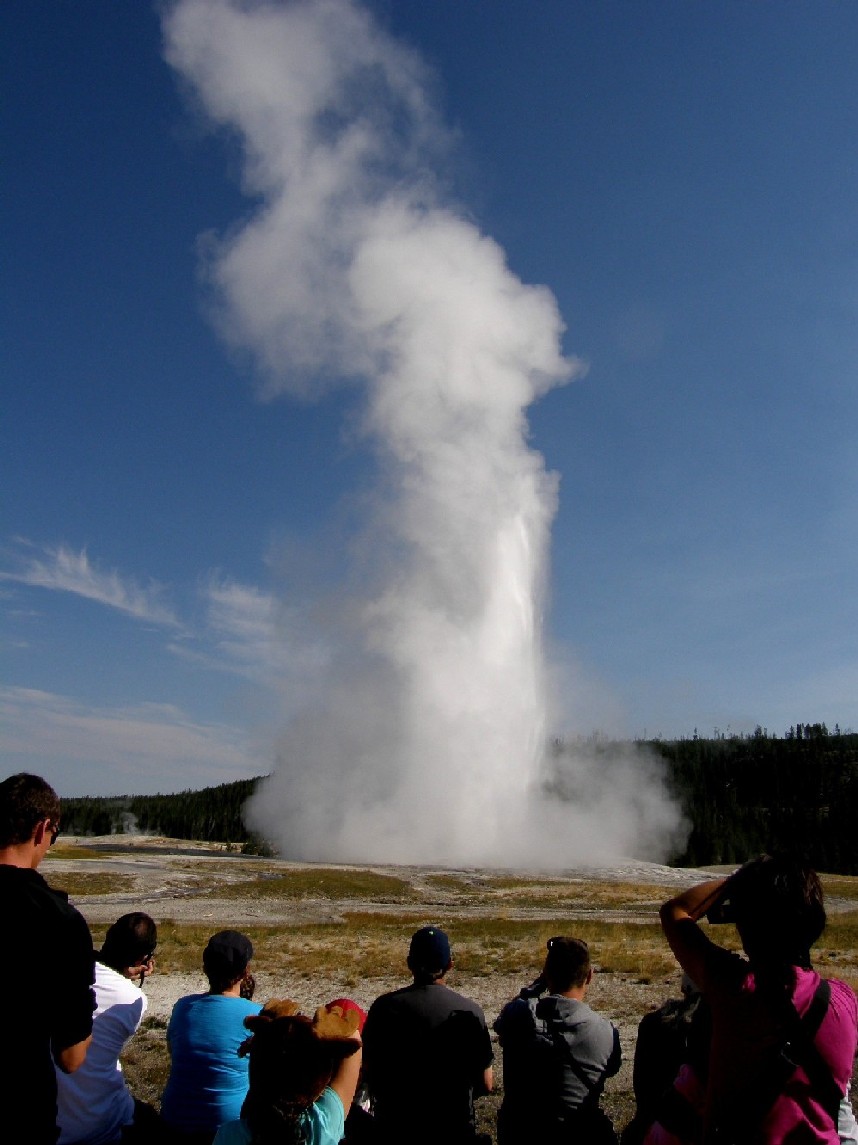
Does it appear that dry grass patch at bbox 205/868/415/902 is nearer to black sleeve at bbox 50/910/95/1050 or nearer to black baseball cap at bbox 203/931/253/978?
black baseball cap at bbox 203/931/253/978

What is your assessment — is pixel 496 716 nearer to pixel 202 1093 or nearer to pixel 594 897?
pixel 594 897

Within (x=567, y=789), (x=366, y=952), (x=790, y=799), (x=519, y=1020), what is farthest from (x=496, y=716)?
(x=790, y=799)

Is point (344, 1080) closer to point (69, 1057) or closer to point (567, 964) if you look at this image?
point (69, 1057)

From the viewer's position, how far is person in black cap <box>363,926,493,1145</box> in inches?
155

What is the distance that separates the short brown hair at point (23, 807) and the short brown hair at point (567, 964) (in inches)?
107

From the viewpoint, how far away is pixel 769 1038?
2.36 metres

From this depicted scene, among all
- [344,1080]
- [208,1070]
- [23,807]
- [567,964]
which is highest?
[23,807]

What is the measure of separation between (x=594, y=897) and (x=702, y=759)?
122 m

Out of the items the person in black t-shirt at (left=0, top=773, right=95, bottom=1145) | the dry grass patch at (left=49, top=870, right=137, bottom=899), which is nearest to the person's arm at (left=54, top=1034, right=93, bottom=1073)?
the person in black t-shirt at (left=0, top=773, right=95, bottom=1145)

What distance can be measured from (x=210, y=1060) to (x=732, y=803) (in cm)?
13745

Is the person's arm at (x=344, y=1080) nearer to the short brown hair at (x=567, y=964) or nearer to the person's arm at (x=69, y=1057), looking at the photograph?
the person's arm at (x=69, y=1057)

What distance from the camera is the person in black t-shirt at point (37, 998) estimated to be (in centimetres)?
251

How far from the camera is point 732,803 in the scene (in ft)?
417

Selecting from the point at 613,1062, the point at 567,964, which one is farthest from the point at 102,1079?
the point at 613,1062
